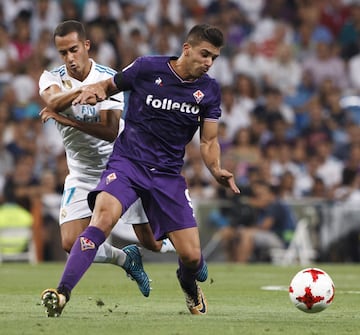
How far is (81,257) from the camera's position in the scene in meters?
7.80

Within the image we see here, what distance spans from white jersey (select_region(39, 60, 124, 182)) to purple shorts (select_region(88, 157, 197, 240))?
992 mm

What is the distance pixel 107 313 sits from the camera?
8688 millimetres

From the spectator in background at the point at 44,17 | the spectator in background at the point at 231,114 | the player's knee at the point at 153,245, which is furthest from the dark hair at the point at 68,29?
the spectator in background at the point at 44,17

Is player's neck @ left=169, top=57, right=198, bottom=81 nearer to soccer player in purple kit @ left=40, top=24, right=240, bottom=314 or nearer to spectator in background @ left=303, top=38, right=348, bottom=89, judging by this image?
soccer player in purple kit @ left=40, top=24, right=240, bottom=314

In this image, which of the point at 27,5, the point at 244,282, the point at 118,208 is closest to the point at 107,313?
the point at 118,208

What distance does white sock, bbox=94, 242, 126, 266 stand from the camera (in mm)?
9734

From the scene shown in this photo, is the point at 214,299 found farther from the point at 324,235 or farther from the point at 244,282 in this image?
the point at 324,235

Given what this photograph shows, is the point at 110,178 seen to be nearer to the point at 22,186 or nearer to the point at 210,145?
the point at 210,145

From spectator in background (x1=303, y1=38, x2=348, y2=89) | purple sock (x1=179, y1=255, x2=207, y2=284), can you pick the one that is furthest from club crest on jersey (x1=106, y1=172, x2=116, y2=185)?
spectator in background (x1=303, y1=38, x2=348, y2=89)

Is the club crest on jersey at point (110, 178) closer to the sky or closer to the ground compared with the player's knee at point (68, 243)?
closer to the sky

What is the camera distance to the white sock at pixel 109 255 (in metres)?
9.73

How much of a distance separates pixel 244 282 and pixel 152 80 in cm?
521

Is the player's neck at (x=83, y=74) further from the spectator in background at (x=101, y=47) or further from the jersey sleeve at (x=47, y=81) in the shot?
the spectator in background at (x=101, y=47)

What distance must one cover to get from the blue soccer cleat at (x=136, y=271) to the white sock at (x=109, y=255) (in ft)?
0.18
